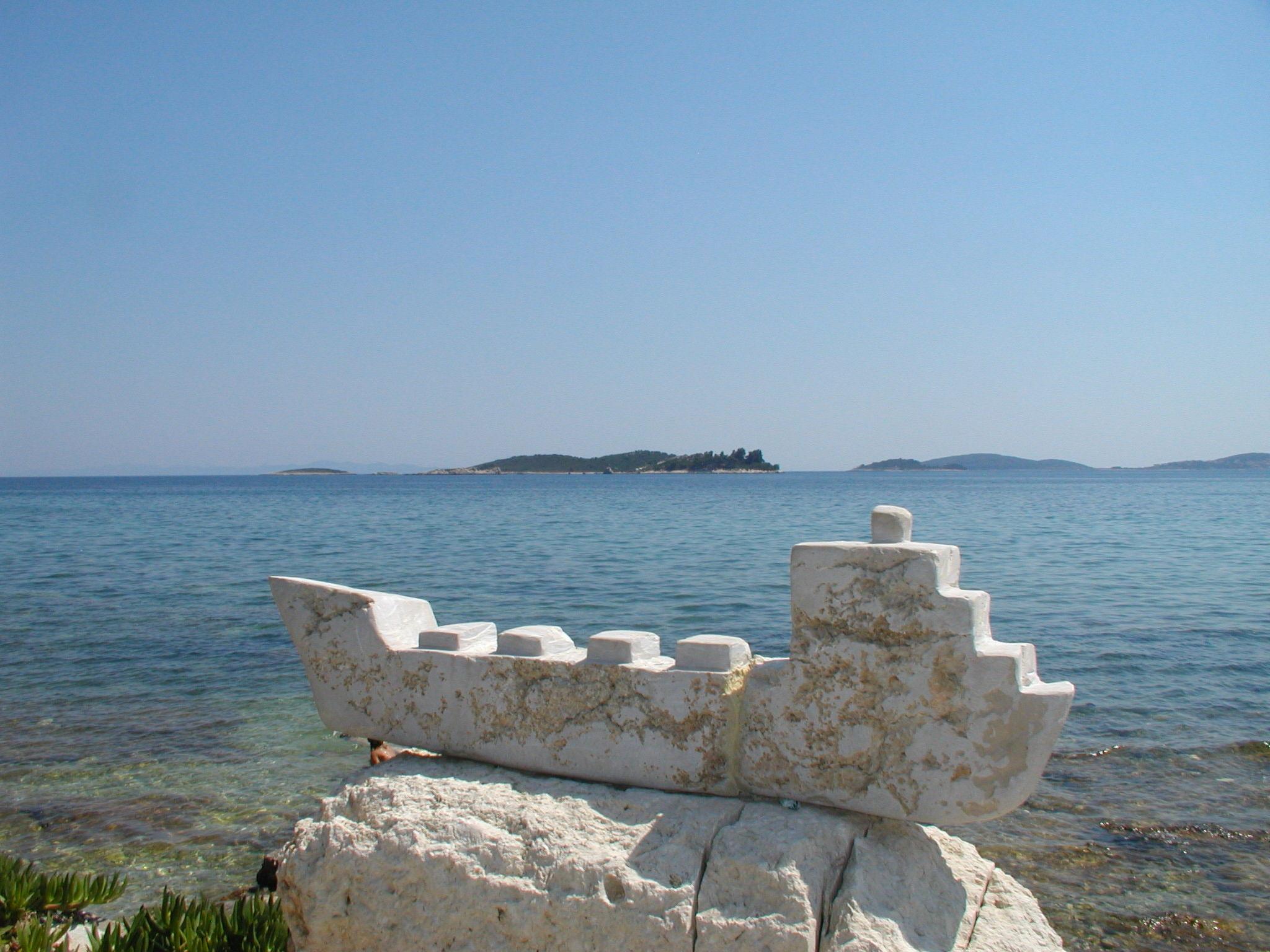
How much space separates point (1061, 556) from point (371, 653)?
23931 mm

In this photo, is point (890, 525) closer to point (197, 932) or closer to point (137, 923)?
point (197, 932)

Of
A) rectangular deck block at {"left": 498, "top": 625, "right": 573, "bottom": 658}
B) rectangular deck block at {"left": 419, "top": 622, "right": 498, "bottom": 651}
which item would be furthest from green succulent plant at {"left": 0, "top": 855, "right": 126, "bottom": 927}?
rectangular deck block at {"left": 498, "top": 625, "right": 573, "bottom": 658}

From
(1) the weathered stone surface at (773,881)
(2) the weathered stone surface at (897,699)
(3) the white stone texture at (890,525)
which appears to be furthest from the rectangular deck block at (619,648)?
(3) the white stone texture at (890,525)

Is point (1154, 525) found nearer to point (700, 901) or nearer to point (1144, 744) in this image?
point (1144, 744)

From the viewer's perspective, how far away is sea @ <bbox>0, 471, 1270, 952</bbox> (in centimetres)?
659

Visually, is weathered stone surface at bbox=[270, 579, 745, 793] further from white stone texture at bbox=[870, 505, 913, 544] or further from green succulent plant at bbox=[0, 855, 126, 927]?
green succulent plant at bbox=[0, 855, 126, 927]

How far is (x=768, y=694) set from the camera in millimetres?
4359

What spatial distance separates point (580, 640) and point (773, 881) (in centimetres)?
1009

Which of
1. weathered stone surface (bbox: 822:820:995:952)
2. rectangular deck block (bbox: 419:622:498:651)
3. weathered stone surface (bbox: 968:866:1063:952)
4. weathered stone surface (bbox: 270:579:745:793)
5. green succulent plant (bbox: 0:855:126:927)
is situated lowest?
green succulent plant (bbox: 0:855:126:927)

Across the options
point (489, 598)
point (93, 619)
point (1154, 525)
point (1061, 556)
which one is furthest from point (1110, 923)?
point (1154, 525)

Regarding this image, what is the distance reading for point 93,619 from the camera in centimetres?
1639

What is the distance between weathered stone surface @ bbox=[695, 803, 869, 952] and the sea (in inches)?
95.5

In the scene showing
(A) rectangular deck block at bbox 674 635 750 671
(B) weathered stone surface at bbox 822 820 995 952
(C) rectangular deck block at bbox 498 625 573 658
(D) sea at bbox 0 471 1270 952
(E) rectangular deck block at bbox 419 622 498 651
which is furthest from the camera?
(D) sea at bbox 0 471 1270 952

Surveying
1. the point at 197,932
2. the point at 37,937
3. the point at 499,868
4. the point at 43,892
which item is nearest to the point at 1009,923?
the point at 499,868
